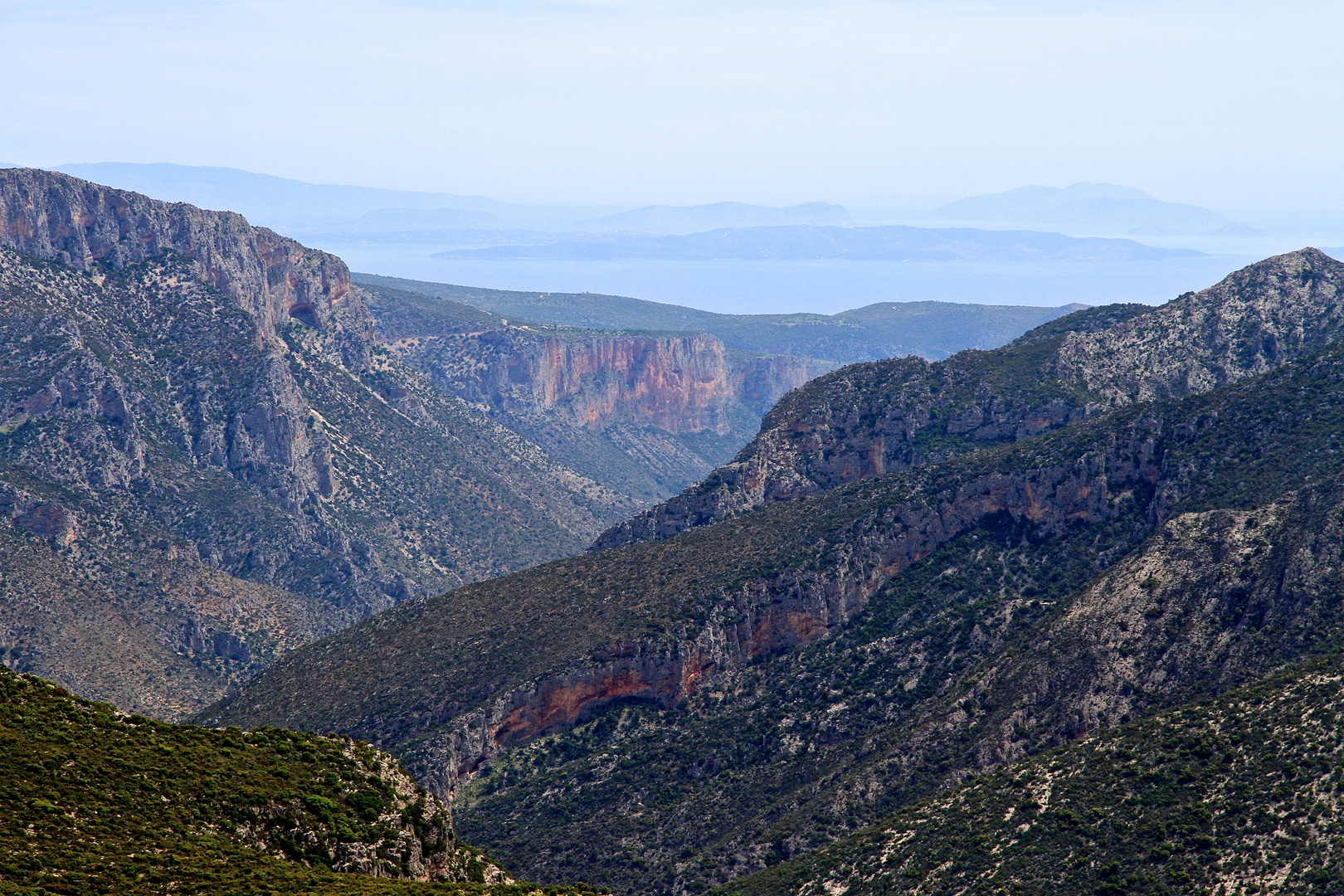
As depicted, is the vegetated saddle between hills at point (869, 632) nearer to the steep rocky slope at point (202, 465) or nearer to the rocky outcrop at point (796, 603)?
the rocky outcrop at point (796, 603)

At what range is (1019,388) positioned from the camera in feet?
335

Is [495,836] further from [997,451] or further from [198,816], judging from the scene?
[997,451]

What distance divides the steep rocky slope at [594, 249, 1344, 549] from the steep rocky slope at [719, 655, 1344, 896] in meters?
46.8

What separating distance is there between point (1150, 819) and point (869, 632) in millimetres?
32259

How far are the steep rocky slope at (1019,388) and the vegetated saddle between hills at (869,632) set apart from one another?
448 millimetres

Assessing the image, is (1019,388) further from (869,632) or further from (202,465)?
(202,465)

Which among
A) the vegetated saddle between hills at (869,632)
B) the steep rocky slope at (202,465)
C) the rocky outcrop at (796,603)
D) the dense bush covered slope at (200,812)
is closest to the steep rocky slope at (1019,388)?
the vegetated saddle between hills at (869,632)

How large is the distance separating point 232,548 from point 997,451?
8455 cm

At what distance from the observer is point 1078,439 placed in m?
85.1

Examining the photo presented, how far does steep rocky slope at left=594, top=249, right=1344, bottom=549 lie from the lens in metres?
100

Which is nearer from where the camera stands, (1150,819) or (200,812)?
(200,812)

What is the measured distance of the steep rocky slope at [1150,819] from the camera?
149 ft

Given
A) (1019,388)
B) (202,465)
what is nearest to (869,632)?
(1019,388)

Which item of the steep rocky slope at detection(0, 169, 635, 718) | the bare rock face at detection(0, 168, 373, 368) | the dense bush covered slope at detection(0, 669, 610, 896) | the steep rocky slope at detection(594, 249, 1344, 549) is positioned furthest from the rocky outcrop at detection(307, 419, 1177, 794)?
the bare rock face at detection(0, 168, 373, 368)
